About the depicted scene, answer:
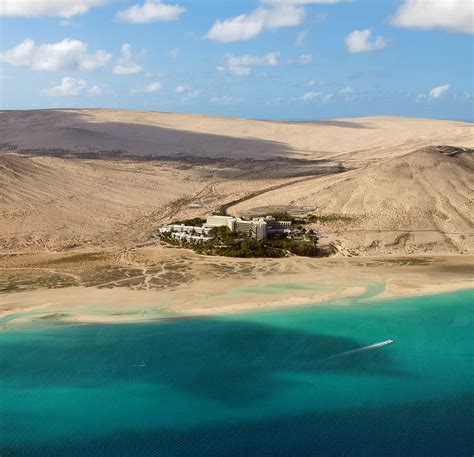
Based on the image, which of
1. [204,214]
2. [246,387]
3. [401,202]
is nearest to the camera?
[246,387]

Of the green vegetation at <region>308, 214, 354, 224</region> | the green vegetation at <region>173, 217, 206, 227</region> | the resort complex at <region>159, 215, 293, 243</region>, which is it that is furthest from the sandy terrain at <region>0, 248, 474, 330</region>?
the green vegetation at <region>308, 214, 354, 224</region>

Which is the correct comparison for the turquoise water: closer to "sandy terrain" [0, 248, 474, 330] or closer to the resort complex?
"sandy terrain" [0, 248, 474, 330]

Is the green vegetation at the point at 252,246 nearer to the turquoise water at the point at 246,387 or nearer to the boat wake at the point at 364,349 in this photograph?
the turquoise water at the point at 246,387

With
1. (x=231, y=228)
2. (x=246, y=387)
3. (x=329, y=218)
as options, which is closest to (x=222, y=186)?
(x=329, y=218)

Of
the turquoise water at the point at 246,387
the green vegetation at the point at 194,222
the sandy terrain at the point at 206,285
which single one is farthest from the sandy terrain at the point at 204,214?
the turquoise water at the point at 246,387

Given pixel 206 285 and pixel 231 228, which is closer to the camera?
pixel 206 285

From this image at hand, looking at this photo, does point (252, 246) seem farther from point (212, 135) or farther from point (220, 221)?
point (212, 135)
